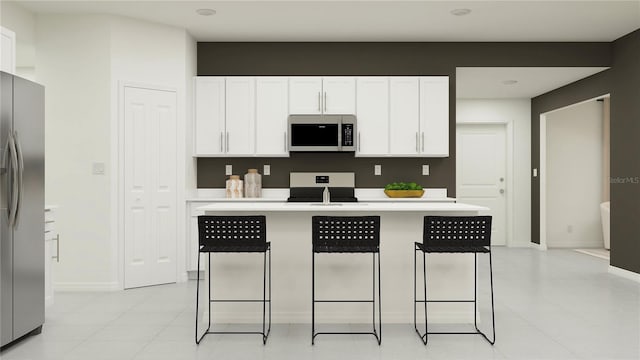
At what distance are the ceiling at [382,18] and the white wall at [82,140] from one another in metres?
0.28

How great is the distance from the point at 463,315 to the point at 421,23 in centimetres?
319

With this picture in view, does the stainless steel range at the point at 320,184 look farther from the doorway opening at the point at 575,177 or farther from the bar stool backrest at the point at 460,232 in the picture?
the doorway opening at the point at 575,177

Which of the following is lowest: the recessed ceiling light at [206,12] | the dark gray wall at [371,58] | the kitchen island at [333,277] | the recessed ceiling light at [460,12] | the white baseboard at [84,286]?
the white baseboard at [84,286]

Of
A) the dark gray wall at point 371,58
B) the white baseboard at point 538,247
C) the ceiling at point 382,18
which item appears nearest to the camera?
the ceiling at point 382,18

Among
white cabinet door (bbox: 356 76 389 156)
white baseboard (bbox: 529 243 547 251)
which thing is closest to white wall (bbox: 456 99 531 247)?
white baseboard (bbox: 529 243 547 251)

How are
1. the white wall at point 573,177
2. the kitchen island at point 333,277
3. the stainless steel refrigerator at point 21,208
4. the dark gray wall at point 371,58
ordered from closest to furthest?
the stainless steel refrigerator at point 21,208, the kitchen island at point 333,277, the dark gray wall at point 371,58, the white wall at point 573,177

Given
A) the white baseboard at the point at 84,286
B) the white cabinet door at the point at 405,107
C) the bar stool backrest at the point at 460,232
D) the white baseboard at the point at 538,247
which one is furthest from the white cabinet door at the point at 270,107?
the white baseboard at the point at 538,247

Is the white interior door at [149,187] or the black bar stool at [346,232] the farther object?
the white interior door at [149,187]

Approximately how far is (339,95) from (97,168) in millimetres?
2791

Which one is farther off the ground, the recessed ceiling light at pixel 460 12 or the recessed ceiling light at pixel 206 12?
the recessed ceiling light at pixel 206 12

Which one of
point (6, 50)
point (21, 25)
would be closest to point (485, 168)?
point (21, 25)

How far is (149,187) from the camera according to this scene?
5.46 meters

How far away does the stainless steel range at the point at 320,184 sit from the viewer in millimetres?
6320

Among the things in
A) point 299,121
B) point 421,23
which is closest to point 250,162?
point 299,121
